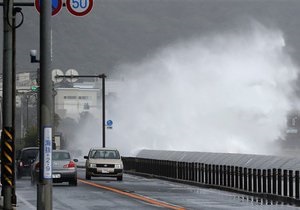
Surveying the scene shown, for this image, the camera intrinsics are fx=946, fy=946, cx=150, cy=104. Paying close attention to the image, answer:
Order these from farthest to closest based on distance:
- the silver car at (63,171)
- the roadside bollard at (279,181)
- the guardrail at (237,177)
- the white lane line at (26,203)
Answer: the silver car at (63,171)
the roadside bollard at (279,181)
the guardrail at (237,177)
the white lane line at (26,203)

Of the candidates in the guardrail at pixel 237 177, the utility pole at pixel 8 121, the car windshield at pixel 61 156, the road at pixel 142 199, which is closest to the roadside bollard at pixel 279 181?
the guardrail at pixel 237 177

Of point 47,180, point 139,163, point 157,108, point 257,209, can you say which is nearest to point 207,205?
point 257,209

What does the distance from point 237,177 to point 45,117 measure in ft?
70.7

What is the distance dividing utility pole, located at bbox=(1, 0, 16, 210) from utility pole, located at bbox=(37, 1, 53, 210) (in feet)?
26.3

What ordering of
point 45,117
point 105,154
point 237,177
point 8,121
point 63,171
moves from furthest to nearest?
1. point 105,154
2. point 63,171
3. point 237,177
4. point 8,121
5. point 45,117

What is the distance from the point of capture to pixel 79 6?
81.9 feet

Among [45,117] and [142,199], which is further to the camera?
[142,199]

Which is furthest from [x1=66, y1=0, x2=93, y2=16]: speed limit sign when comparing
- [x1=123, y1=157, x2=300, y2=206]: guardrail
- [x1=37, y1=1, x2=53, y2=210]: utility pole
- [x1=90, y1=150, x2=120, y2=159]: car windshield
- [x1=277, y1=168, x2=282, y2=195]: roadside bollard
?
[x1=90, y1=150, x2=120, y2=159]: car windshield

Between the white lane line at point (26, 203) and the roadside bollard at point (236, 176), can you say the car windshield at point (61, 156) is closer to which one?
the roadside bollard at point (236, 176)

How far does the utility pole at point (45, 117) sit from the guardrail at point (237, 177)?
542 inches

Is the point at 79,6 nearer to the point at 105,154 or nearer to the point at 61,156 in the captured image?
the point at 61,156

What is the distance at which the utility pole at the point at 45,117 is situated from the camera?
58.1 ft

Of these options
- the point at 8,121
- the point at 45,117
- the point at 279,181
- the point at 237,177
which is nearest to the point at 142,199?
the point at 279,181

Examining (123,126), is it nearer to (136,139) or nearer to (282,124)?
→ (136,139)
